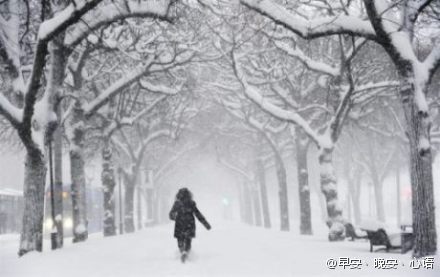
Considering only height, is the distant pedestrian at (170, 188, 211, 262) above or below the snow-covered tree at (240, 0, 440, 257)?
below

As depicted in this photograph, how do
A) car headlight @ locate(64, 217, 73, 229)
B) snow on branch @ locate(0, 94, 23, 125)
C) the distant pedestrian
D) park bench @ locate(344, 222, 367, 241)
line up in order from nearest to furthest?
the distant pedestrian < snow on branch @ locate(0, 94, 23, 125) < park bench @ locate(344, 222, 367, 241) < car headlight @ locate(64, 217, 73, 229)

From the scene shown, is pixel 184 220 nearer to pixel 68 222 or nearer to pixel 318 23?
pixel 318 23

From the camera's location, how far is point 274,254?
445 inches

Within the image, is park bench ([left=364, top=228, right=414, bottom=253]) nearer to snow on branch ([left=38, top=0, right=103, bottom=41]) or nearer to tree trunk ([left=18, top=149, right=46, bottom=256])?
tree trunk ([left=18, top=149, right=46, bottom=256])

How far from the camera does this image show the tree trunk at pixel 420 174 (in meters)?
9.74

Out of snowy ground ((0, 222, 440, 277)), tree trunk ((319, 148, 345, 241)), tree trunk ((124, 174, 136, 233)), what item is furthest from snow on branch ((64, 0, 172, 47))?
tree trunk ((124, 174, 136, 233))

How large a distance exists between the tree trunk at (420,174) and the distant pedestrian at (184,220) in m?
4.05

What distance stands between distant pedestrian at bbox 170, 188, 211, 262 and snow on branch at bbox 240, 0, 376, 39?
3971mm

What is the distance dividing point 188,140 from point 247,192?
8184 mm

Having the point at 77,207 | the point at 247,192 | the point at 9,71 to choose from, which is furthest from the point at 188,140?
the point at 9,71

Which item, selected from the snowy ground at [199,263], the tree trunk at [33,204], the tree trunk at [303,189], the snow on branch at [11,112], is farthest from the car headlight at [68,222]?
the snow on branch at [11,112]

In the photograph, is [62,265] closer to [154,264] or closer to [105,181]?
[154,264]

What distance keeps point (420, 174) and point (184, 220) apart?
4661mm

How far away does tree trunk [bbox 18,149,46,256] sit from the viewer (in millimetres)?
11469
